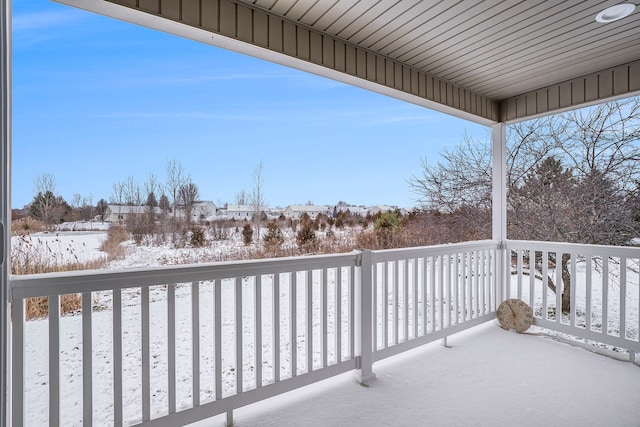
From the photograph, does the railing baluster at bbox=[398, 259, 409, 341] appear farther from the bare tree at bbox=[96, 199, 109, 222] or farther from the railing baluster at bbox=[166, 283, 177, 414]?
the bare tree at bbox=[96, 199, 109, 222]

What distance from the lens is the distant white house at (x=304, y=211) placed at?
2.80m

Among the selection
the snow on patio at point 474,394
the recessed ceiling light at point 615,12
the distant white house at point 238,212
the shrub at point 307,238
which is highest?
the recessed ceiling light at point 615,12

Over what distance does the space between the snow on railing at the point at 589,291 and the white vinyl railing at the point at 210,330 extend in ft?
0.05

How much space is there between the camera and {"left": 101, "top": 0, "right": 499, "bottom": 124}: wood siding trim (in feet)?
6.32

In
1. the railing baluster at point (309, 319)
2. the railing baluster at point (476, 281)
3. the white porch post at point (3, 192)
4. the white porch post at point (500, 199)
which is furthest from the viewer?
the white porch post at point (500, 199)

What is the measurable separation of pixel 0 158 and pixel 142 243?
110 centimetres

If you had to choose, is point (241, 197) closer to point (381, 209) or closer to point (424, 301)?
point (381, 209)

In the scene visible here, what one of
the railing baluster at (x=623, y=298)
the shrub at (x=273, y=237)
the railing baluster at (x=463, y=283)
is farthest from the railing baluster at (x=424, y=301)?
the railing baluster at (x=623, y=298)

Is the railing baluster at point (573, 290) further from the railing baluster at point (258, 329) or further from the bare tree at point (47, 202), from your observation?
the bare tree at point (47, 202)

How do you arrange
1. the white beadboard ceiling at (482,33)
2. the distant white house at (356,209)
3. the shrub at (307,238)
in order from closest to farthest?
the white beadboard ceiling at (482,33)
the shrub at (307,238)
the distant white house at (356,209)

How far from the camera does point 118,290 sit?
1.67m

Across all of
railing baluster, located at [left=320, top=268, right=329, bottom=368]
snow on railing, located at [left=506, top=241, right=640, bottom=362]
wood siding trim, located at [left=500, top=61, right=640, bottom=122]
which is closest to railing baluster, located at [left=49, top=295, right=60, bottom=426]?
railing baluster, located at [left=320, top=268, right=329, bottom=368]

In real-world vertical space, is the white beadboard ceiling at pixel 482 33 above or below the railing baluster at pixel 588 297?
above

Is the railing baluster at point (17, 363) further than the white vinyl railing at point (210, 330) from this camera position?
No
